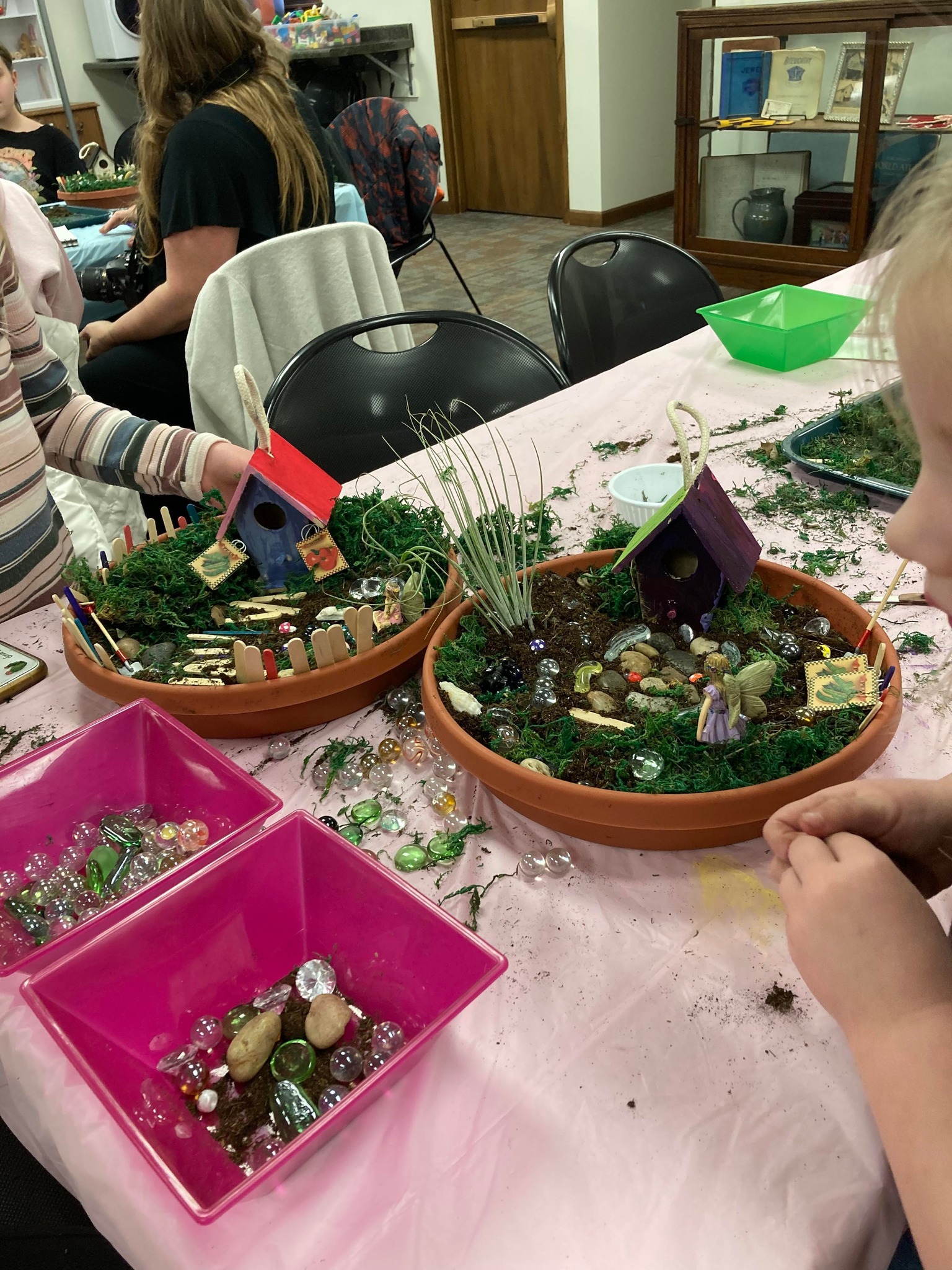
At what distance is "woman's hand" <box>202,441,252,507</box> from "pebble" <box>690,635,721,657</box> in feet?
2.08

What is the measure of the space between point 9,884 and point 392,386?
3.53 feet

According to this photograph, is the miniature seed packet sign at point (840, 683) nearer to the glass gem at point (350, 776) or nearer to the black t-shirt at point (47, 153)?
the glass gem at point (350, 776)

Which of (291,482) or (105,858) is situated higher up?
(291,482)

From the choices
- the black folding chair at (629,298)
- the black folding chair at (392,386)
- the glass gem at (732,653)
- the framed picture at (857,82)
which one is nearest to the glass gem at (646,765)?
the glass gem at (732,653)

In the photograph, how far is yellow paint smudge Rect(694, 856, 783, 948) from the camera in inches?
25.3

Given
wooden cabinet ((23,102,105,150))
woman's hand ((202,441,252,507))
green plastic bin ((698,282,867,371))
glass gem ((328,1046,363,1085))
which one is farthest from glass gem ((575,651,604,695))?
wooden cabinet ((23,102,105,150))

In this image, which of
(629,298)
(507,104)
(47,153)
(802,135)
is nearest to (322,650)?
(629,298)

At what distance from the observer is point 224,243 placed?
82.1 inches

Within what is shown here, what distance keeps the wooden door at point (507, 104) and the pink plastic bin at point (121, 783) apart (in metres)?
5.55

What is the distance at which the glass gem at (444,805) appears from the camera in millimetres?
760

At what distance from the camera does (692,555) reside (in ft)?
2.73

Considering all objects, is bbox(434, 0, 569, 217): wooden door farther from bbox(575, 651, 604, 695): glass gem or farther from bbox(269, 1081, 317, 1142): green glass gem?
bbox(269, 1081, 317, 1142): green glass gem

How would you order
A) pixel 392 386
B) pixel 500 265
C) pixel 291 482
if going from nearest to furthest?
1. pixel 291 482
2. pixel 392 386
3. pixel 500 265

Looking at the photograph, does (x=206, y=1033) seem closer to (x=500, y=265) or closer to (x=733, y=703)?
(x=733, y=703)
